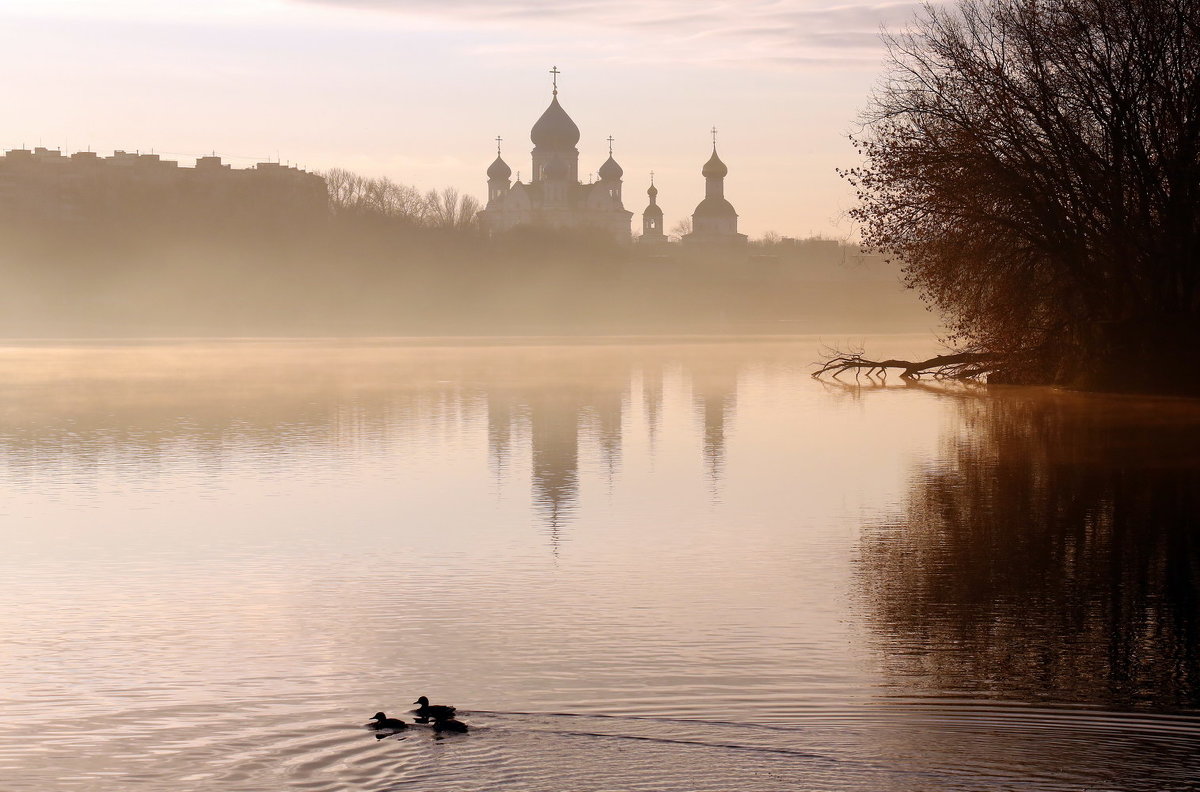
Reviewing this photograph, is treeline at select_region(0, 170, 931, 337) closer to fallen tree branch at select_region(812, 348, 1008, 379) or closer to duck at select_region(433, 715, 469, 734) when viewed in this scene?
fallen tree branch at select_region(812, 348, 1008, 379)

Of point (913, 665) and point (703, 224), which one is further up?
point (703, 224)

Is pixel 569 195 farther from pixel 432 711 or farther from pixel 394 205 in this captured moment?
pixel 432 711

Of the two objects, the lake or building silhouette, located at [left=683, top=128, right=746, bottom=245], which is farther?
building silhouette, located at [left=683, top=128, right=746, bottom=245]

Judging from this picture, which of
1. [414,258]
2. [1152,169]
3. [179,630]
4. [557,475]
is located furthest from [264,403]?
[414,258]

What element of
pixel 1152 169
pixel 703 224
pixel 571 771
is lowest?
pixel 571 771

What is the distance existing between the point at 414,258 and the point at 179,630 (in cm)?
9084

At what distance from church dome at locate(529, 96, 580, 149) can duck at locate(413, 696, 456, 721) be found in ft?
432

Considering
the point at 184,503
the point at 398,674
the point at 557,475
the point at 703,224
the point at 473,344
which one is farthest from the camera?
the point at 703,224

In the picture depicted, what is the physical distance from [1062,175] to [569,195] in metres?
120

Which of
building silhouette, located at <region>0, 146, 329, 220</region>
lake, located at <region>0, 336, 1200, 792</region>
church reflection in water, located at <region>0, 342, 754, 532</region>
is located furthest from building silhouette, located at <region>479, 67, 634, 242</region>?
lake, located at <region>0, 336, 1200, 792</region>

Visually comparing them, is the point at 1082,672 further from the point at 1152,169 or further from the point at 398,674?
the point at 1152,169

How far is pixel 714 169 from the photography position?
161 m

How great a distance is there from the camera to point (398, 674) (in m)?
8.22

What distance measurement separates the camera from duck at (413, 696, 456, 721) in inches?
282
